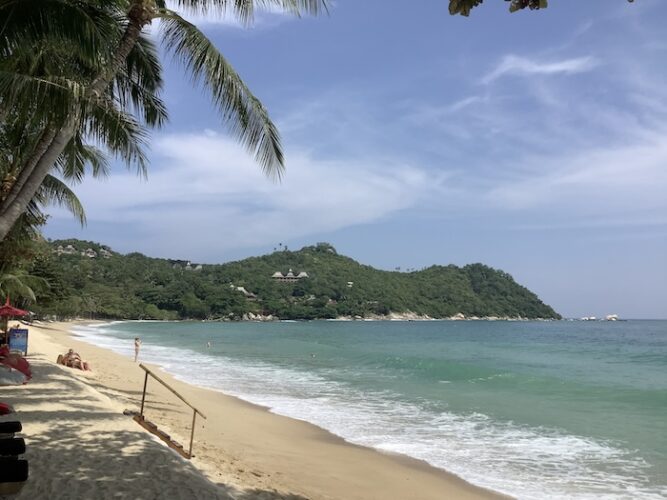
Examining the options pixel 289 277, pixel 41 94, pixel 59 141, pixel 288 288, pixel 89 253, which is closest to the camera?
pixel 41 94

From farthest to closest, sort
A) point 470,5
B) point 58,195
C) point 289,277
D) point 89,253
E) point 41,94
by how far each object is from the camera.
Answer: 1. point 289,277
2. point 89,253
3. point 58,195
4. point 41,94
5. point 470,5

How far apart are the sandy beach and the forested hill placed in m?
84.4

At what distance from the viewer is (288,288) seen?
12369 centimetres

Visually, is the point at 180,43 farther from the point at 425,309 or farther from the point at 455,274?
the point at 455,274

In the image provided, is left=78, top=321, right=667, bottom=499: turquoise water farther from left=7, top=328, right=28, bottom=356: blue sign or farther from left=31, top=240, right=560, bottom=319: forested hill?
left=31, top=240, right=560, bottom=319: forested hill

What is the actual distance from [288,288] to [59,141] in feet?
388

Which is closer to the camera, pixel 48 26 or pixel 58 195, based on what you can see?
pixel 48 26

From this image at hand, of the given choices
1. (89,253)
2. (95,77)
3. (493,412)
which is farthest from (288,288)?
(95,77)

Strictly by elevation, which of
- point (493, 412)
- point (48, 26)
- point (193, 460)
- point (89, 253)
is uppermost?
point (89, 253)

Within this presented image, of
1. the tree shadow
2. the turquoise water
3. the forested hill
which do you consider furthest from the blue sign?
the forested hill

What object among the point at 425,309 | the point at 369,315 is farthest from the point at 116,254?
the point at 425,309

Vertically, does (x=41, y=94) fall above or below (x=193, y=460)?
above

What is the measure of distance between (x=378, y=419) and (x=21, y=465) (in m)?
9.05

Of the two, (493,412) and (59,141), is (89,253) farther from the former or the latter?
(59,141)
